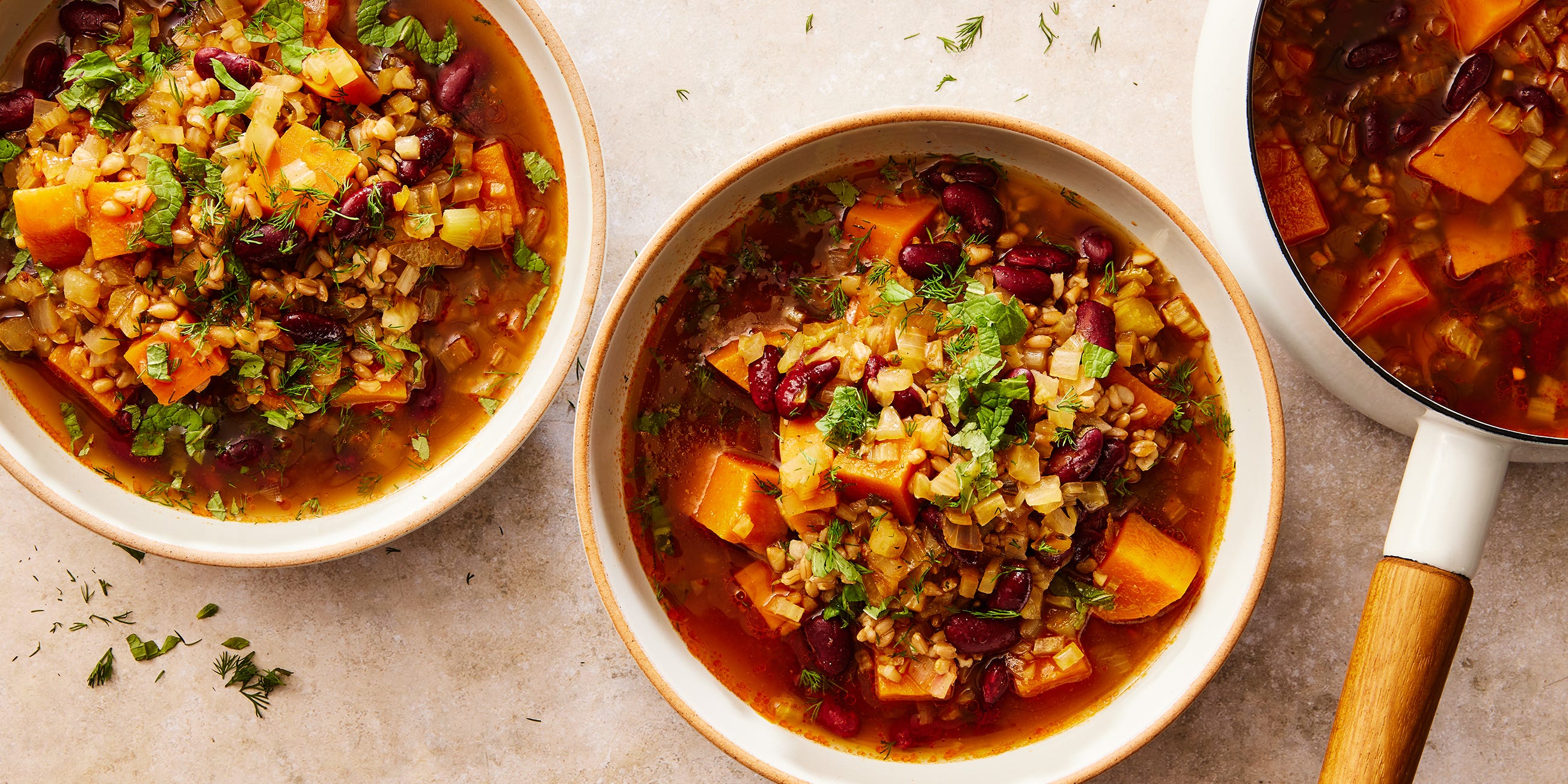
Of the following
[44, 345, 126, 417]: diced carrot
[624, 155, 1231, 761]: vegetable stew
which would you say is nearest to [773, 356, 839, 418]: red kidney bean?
[624, 155, 1231, 761]: vegetable stew

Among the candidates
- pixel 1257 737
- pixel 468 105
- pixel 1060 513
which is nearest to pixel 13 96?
pixel 468 105

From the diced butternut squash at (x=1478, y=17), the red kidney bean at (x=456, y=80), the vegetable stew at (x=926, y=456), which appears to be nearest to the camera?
the diced butternut squash at (x=1478, y=17)

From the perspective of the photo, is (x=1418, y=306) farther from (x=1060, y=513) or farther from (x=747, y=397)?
(x=747, y=397)

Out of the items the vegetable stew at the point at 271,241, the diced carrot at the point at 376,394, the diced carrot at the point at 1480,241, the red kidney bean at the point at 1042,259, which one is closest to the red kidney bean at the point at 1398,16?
the diced carrot at the point at 1480,241

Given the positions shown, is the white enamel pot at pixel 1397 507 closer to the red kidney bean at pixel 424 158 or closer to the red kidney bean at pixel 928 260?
the red kidney bean at pixel 928 260

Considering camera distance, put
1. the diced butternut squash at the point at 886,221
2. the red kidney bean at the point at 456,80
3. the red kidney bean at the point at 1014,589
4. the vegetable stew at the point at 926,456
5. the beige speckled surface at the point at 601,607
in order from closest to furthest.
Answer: the vegetable stew at the point at 926,456 → the red kidney bean at the point at 1014,589 → the diced butternut squash at the point at 886,221 → the red kidney bean at the point at 456,80 → the beige speckled surface at the point at 601,607

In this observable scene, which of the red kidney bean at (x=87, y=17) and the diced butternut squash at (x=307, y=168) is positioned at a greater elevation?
the red kidney bean at (x=87, y=17)

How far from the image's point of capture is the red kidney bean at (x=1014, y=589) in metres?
2.80

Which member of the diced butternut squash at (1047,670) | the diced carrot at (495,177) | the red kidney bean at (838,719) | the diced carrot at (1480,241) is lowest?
the red kidney bean at (838,719)

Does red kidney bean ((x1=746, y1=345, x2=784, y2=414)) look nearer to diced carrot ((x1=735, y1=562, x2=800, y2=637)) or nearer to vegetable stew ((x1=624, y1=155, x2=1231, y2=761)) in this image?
vegetable stew ((x1=624, y1=155, x2=1231, y2=761))

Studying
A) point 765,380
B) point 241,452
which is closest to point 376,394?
point 241,452

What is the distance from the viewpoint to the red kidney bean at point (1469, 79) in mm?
2490

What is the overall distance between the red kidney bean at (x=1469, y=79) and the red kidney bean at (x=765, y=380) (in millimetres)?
1960

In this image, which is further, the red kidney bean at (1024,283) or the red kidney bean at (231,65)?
the red kidney bean at (231,65)
